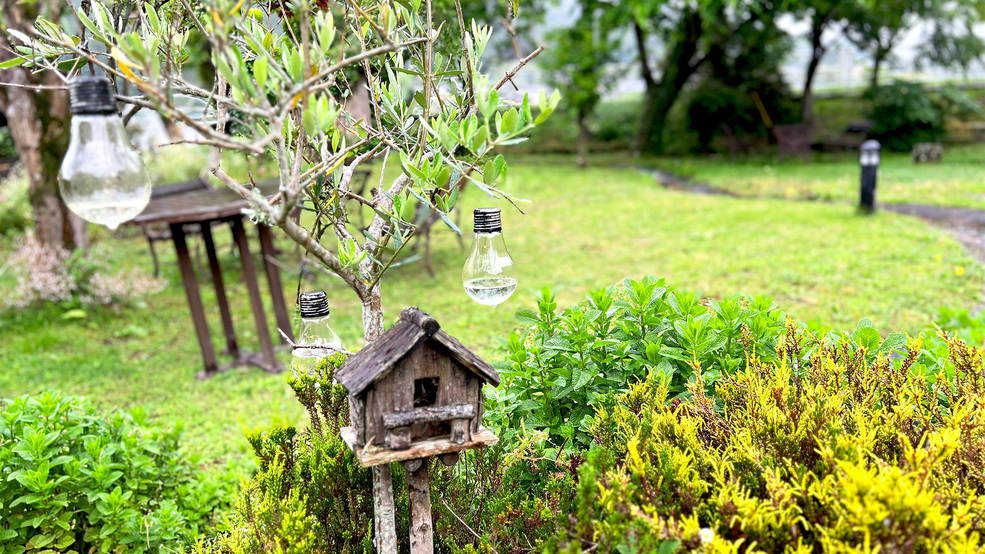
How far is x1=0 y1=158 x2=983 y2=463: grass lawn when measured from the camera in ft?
17.3

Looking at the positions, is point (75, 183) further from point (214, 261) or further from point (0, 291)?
point (0, 291)

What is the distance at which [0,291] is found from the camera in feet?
26.4

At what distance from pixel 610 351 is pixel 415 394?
2.91ft

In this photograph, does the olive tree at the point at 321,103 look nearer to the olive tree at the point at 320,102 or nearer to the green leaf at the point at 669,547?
the olive tree at the point at 320,102

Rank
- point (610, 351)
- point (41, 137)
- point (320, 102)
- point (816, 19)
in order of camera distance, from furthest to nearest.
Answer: point (816, 19) → point (41, 137) → point (610, 351) → point (320, 102)

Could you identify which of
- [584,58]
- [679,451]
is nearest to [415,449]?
[679,451]

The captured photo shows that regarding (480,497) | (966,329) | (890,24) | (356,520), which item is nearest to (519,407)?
(480,497)

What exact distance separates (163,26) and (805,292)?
20.2 feet

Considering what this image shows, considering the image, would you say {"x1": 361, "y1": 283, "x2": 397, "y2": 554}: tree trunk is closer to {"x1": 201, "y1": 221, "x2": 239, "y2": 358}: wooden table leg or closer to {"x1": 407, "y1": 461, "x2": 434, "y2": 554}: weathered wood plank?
{"x1": 407, "y1": 461, "x2": 434, "y2": 554}: weathered wood plank

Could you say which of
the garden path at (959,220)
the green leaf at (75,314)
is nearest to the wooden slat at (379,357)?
the green leaf at (75,314)

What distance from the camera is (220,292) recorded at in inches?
231

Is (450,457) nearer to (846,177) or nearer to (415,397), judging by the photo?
(415,397)

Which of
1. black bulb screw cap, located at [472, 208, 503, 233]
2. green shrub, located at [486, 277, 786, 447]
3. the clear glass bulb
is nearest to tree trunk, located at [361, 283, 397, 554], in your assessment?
black bulb screw cap, located at [472, 208, 503, 233]

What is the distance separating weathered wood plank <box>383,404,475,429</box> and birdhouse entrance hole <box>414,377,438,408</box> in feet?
0.17
